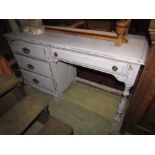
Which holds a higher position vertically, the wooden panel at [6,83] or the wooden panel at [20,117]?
the wooden panel at [6,83]

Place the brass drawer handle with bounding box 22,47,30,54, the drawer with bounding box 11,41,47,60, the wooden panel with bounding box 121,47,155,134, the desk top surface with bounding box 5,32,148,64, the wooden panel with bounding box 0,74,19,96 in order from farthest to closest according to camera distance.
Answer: the brass drawer handle with bounding box 22,47,30,54 → the drawer with bounding box 11,41,47,60 → the wooden panel with bounding box 0,74,19,96 → the desk top surface with bounding box 5,32,148,64 → the wooden panel with bounding box 121,47,155,134

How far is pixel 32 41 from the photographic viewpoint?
1727 mm

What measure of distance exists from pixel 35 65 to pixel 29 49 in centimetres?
27

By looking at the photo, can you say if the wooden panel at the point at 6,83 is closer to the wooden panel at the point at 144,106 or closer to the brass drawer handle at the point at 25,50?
the brass drawer handle at the point at 25,50

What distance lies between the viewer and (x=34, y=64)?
6.66 feet

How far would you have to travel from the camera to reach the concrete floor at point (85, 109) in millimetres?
1860

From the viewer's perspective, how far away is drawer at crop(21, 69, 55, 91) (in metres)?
2.13

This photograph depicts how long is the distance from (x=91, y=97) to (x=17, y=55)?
1423 mm

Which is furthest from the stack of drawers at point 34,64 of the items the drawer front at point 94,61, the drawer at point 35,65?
the drawer front at point 94,61

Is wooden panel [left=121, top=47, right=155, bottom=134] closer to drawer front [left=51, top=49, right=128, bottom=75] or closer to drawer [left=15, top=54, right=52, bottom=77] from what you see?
drawer front [left=51, top=49, right=128, bottom=75]

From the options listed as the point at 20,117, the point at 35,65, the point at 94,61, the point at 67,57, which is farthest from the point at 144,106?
the point at 35,65

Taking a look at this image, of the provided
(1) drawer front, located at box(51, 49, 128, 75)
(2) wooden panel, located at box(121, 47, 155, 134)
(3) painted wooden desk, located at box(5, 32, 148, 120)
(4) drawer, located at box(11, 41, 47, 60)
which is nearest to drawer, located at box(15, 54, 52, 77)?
(3) painted wooden desk, located at box(5, 32, 148, 120)
